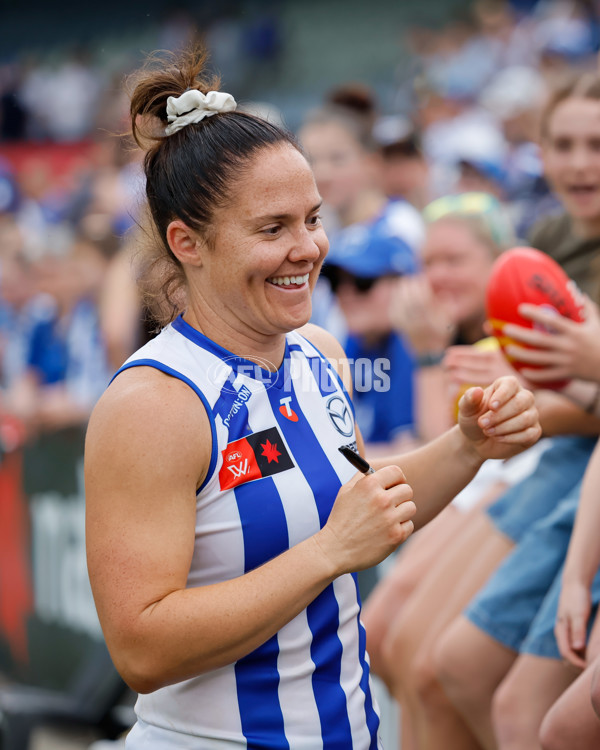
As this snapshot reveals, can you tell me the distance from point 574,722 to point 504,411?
797 millimetres

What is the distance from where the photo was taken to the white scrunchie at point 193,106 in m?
1.96

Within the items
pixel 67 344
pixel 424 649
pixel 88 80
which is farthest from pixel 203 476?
pixel 88 80

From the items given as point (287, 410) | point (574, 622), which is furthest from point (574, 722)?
point (287, 410)

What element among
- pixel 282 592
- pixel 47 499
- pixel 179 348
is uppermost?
pixel 179 348

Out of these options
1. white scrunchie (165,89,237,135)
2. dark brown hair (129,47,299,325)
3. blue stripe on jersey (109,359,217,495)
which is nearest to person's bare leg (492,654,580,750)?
blue stripe on jersey (109,359,217,495)

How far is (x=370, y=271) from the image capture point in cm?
416

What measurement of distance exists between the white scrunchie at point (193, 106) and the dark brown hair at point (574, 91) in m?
1.60

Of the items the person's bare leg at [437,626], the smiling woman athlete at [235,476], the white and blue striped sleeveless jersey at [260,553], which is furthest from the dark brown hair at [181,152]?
the person's bare leg at [437,626]

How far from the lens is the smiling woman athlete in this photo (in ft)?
5.67

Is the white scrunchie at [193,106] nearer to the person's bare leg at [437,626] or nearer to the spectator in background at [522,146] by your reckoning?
the person's bare leg at [437,626]

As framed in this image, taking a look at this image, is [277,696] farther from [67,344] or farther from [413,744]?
[67,344]

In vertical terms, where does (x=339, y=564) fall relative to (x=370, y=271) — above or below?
below

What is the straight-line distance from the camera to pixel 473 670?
281 centimetres

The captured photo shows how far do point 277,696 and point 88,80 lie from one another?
1558cm
